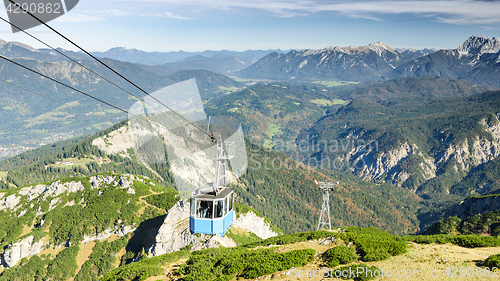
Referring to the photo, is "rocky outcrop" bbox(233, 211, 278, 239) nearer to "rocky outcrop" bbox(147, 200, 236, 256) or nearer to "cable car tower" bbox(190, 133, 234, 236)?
"rocky outcrop" bbox(147, 200, 236, 256)

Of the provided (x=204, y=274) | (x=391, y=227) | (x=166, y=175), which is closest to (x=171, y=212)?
(x=204, y=274)

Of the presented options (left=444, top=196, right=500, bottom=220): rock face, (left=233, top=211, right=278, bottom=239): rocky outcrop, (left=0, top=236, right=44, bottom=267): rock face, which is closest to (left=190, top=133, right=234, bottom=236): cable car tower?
(left=233, top=211, right=278, bottom=239): rocky outcrop

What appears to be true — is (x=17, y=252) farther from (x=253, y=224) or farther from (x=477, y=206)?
(x=477, y=206)

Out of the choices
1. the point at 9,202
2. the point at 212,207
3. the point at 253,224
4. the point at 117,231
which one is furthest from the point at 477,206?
the point at 9,202

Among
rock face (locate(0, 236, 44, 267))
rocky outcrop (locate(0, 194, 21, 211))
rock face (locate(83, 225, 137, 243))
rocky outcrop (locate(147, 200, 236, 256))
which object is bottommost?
rock face (locate(0, 236, 44, 267))

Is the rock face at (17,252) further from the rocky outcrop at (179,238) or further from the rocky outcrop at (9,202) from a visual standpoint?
the rocky outcrop at (179,238)

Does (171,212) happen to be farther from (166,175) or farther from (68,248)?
(166,175)

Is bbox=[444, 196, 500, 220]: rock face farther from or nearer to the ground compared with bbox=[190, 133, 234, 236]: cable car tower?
nearer to the ground
